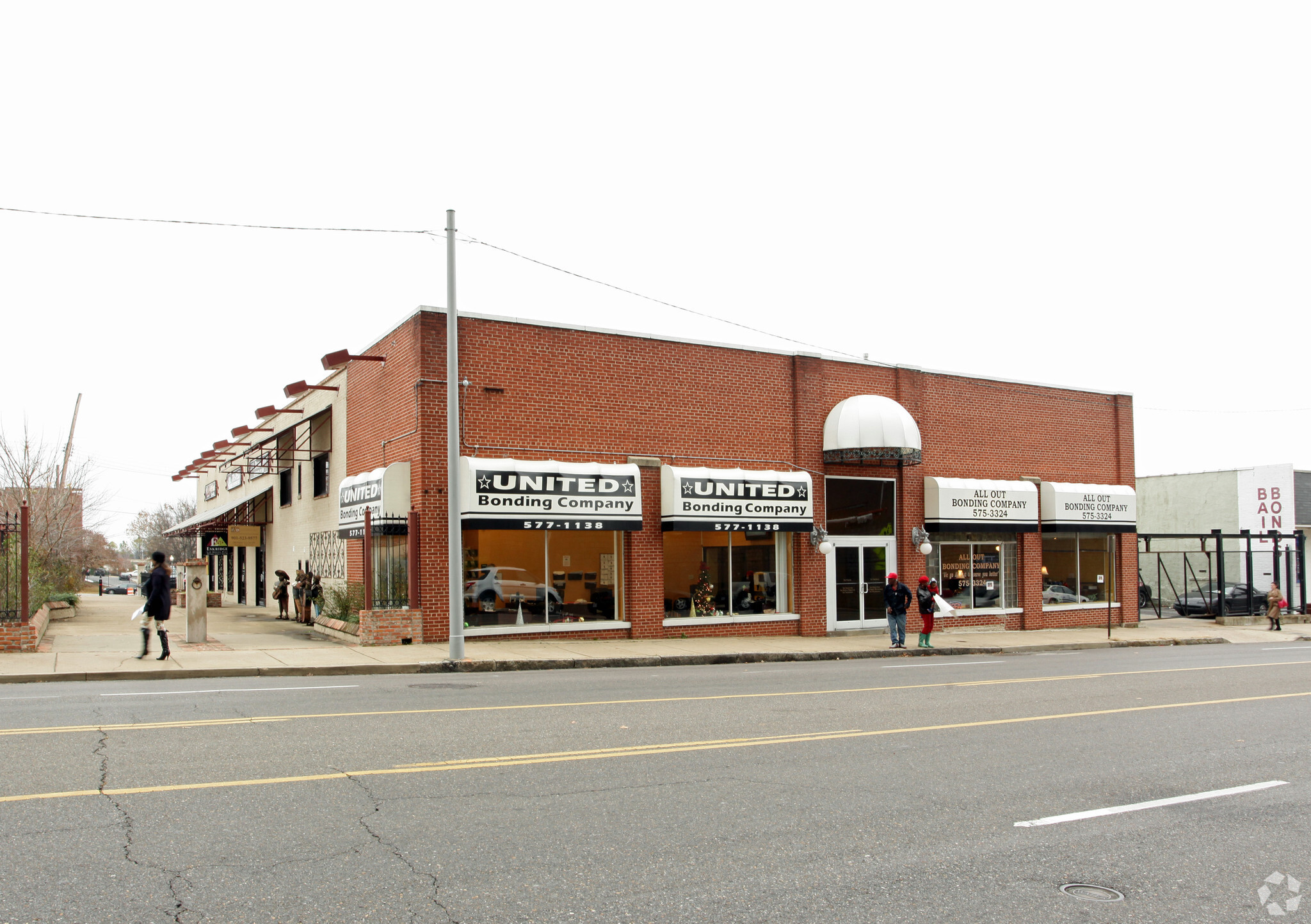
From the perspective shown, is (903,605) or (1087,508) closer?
(903,605)

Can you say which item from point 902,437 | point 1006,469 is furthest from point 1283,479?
point 902,437

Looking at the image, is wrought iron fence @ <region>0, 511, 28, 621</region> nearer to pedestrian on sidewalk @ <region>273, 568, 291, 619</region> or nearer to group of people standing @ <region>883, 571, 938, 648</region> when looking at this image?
pedestrian on sidewalk @ <region>273, 568, 291, 619</region>

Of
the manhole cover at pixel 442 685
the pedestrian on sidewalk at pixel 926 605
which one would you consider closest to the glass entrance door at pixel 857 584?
the pedestrian on sidewalk at pixel 926 605

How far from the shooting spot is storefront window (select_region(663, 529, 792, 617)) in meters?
22.8

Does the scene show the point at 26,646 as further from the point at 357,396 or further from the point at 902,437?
the point at 902,437

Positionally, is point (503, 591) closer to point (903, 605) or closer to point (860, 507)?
point (903, 605)

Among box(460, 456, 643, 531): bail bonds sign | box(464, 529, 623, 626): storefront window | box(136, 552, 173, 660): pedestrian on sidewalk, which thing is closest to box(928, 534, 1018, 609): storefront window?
box(464, 529, 623, 626): storefront window

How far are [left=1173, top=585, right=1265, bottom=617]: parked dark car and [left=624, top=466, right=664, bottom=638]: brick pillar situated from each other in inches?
881

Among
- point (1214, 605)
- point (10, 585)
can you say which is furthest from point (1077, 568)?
point (10, 585)

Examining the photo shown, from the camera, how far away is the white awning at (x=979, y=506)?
25875mm

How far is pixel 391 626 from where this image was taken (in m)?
19.5

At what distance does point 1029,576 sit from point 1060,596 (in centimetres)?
189

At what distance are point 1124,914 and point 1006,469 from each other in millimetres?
23984

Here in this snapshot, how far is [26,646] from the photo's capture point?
16.8 metres
